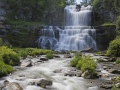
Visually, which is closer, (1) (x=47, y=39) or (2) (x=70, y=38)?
(2) (x=70, y=38)

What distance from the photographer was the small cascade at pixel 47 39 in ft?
214

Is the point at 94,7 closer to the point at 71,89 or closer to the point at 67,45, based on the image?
the point at 67,45

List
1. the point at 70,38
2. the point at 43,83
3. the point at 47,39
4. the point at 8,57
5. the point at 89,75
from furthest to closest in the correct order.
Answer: the point at 47,39
the point at 70,38
the point at 8,57
the point at 89,75
the point at 43,83

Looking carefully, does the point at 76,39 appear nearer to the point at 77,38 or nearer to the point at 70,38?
the point at 77,38

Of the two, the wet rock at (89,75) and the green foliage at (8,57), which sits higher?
the green foliage at (8,57)

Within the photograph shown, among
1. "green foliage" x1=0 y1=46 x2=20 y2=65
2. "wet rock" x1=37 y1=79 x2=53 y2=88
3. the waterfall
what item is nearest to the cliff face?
the waterfall

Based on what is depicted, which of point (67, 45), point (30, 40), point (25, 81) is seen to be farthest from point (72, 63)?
point (30, 40)

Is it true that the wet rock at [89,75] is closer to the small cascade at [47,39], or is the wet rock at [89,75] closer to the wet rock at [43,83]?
the wet rock at [43,83]

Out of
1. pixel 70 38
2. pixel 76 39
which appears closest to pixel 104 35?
pixel 76 39

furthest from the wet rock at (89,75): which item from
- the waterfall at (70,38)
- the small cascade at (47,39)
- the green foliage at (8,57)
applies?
the small cascade at (47,39)

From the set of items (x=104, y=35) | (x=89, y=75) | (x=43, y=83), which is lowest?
(x=89, y=75)

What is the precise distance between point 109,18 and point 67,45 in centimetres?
2000

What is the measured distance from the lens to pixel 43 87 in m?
17.1

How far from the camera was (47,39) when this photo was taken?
2584 inches
